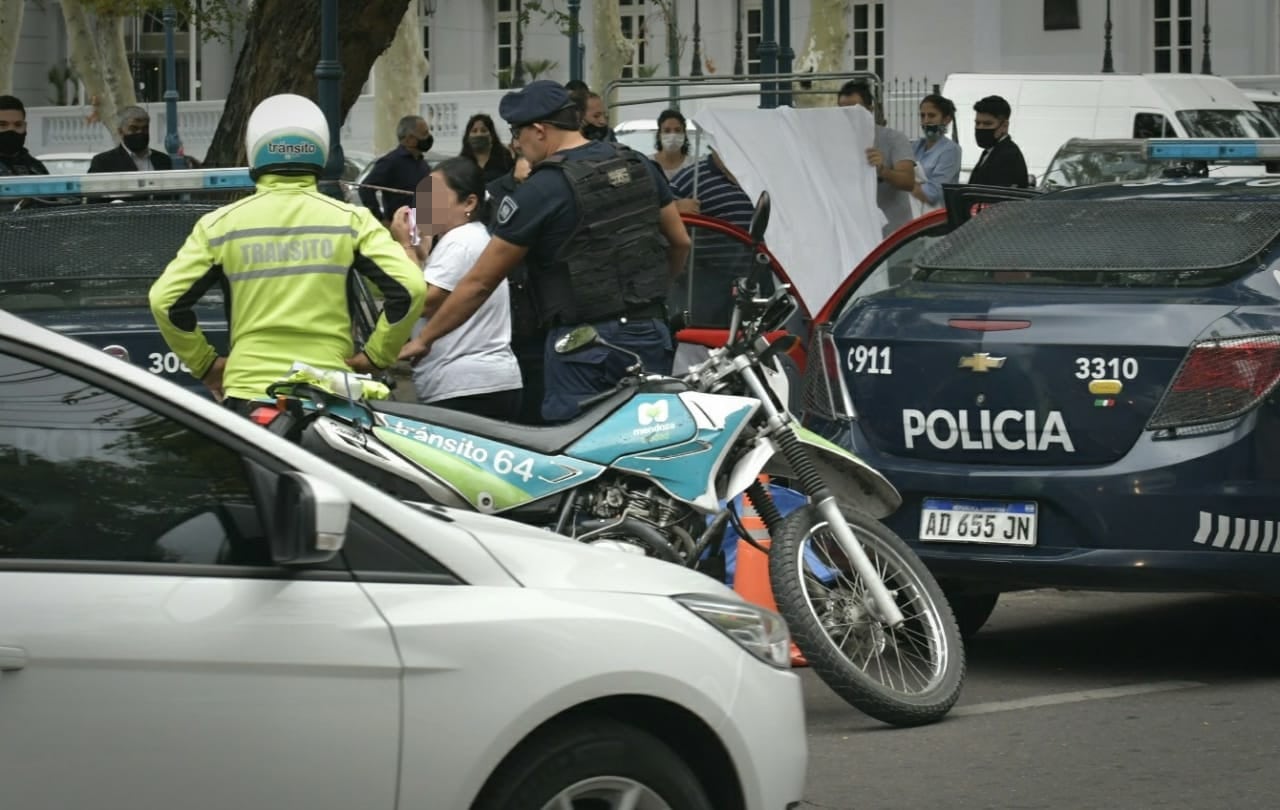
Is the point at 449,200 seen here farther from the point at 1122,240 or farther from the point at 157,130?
the point at 157,130

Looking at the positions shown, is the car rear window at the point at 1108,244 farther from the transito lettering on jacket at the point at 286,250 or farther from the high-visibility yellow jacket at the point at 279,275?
the transito lettering on jacket at the point at 286,250

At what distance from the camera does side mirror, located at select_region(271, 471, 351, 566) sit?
3777 mm

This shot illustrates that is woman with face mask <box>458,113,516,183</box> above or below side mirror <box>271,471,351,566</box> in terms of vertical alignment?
above

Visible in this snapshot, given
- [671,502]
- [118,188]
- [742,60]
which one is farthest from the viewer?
[742,60]

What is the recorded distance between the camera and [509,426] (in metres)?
6.51

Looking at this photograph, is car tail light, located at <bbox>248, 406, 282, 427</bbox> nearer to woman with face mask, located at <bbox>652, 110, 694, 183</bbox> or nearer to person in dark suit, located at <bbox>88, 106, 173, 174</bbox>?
person in dark suit, located at <bbox>88, 106, 173, 174</bbox>

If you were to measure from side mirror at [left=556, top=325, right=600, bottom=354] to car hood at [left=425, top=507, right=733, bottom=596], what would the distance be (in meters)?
2.32

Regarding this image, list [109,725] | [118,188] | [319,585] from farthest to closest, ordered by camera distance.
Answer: [118,188] < [319,585] < [109,725]

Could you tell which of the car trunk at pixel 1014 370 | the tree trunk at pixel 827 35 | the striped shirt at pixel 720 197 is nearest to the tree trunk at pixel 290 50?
the striped shirt at pixel 720 197

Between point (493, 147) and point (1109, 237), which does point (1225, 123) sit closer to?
point (493, 147)

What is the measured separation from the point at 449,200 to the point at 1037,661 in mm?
2719

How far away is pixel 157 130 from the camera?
158 ft

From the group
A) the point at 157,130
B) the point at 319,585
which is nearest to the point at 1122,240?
the point at 319,585

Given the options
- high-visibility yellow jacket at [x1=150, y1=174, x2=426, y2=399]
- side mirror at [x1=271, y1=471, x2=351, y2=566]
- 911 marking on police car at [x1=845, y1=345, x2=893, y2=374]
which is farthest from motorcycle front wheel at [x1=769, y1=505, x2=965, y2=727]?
side mirror at [x1=271, y1=471, x2=351, y2=566]
